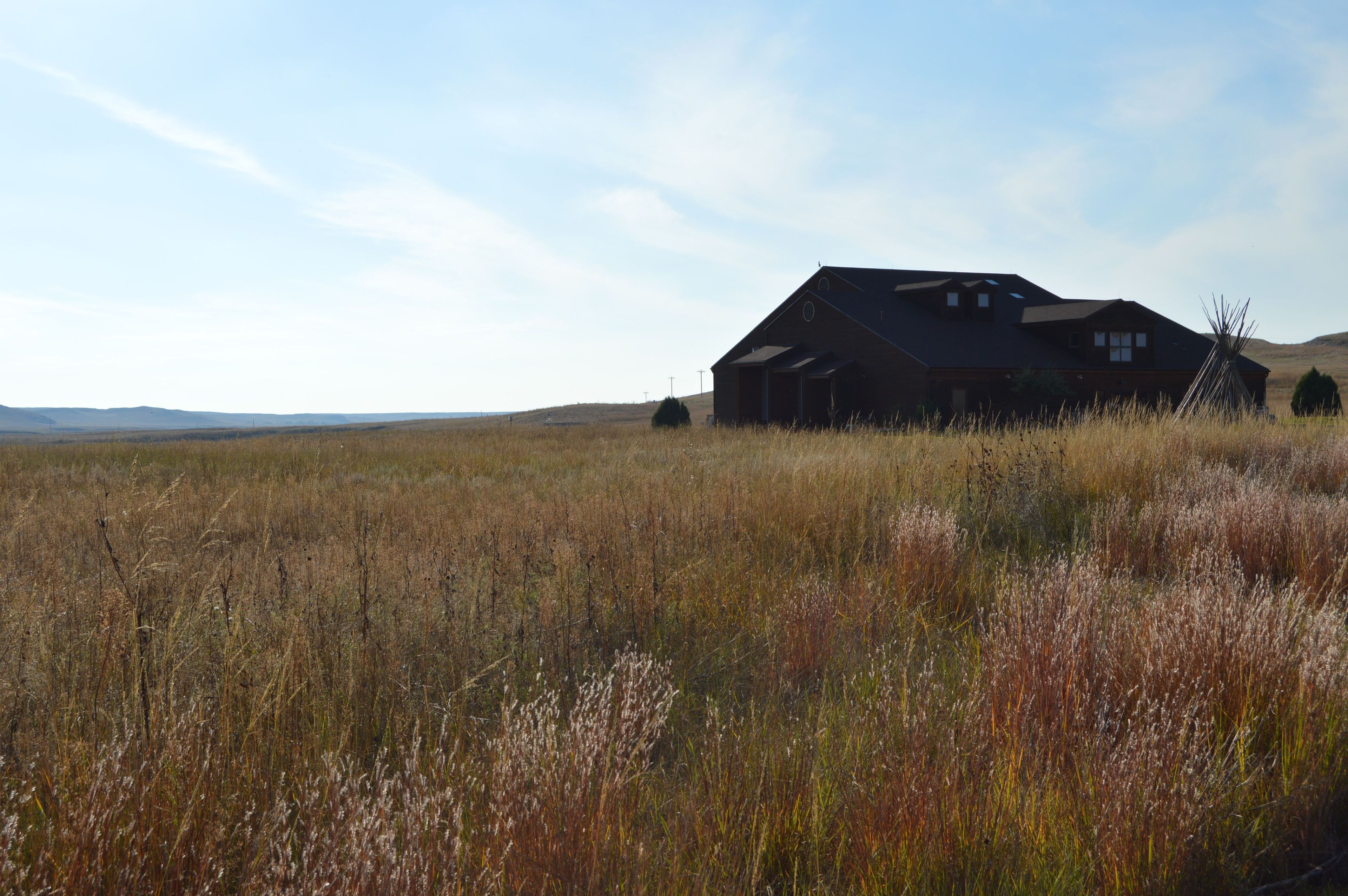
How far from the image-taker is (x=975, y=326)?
3197 centimetres

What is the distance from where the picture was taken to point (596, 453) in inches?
731

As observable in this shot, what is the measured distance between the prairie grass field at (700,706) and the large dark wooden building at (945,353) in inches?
869

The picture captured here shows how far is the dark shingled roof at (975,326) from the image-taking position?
2941cm

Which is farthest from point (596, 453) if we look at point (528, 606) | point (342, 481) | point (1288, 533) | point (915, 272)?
point (915, 272)

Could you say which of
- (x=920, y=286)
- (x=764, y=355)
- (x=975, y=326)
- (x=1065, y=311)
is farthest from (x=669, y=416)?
(x=1065, y=311)

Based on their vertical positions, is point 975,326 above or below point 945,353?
above

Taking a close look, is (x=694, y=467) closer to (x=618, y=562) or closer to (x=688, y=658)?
(x=618, y=562)

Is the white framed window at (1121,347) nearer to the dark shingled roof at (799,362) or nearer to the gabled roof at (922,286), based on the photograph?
the gabled roof at (922,286)

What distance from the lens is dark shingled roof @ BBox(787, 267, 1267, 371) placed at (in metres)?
29.4

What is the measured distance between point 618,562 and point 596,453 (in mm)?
12752

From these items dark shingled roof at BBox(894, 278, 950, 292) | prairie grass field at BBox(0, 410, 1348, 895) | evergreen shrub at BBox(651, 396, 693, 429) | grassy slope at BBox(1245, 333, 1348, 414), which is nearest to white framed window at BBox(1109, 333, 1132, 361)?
dark shingled roof at BBox(894, 278, 950, 292)

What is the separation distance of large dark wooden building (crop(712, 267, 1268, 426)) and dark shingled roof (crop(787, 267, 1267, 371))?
0.07m

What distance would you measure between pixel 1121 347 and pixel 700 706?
107 feet

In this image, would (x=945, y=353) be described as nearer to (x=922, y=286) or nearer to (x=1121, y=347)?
(x=922, y=286)
